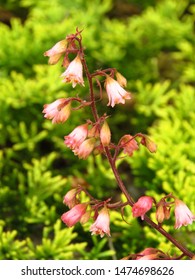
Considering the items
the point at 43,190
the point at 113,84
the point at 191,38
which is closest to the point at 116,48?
the point at 191,38

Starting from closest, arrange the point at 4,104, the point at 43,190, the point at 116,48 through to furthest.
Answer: the point at 43,190
the point at 4,104
the point at 116,48

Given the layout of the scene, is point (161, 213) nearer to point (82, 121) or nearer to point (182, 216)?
point (182, 216)

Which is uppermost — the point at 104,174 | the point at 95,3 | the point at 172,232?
the point at 95,3

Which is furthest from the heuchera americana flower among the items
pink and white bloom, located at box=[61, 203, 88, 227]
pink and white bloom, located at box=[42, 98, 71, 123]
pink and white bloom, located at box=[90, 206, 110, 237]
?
pink and white bloom, located at box=[42, 98, 71, 123]

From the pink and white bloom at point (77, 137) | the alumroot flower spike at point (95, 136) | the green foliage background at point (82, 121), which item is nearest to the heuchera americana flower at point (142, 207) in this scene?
the alumroot flower spike at point (95, 136)

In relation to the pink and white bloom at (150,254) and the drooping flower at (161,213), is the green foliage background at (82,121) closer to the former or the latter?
the pink and white bloom at (150,254)

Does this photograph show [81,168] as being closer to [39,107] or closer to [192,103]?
[39,107]
